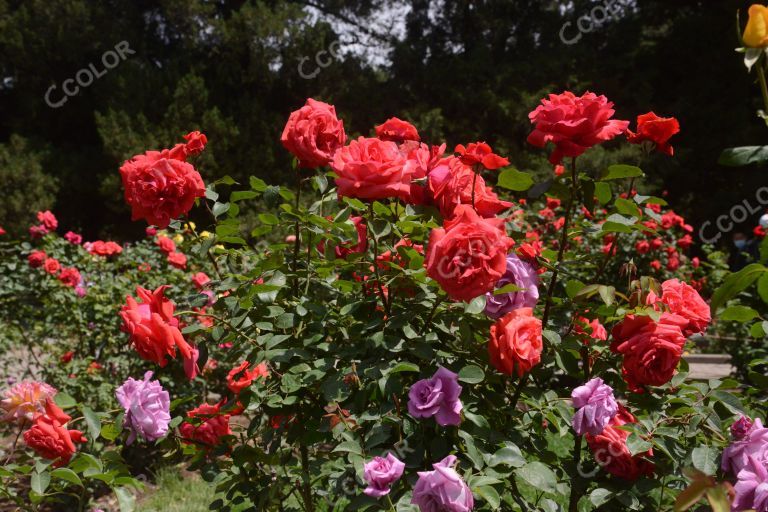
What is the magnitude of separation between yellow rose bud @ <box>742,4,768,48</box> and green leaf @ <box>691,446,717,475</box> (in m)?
0.67

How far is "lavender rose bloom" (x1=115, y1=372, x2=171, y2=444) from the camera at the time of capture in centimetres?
126

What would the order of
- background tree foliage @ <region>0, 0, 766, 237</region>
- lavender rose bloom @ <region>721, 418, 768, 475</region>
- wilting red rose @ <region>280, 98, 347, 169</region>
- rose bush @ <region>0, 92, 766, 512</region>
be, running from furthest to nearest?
background tree foliage @ <region>0, 0, 766, 237</region> < wilting red rose @ <region>280, 98, 347, 169</region> < rose bush @ <region>0, 92, 766, 512</region> < lavender rose bloom @ <region>721, 418, 768, 475</region>

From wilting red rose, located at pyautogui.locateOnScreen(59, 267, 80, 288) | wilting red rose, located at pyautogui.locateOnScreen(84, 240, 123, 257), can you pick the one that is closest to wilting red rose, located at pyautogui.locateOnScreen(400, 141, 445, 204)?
wilting red rose, located at pyautogui.locateOnScreen(59, 267, 80, 288)

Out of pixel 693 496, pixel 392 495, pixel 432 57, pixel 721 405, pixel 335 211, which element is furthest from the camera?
pixel 432 57

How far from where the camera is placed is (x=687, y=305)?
1.30 m

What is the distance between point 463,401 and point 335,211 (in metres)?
0.52

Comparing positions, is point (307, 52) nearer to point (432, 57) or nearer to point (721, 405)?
point (432, 57)

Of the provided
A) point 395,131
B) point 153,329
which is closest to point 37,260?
point 153,329

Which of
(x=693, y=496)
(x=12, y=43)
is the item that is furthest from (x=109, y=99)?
(x=693, y=496)

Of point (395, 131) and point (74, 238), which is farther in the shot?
point (74, 238)

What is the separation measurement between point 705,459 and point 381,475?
564 mm

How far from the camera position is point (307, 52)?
1310 centimetres

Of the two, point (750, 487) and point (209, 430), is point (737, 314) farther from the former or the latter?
point (209, 430)

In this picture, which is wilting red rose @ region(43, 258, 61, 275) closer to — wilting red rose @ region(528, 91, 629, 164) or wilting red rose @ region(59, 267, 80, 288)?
wilting red rose @ region(59, 267, 80, 288)
